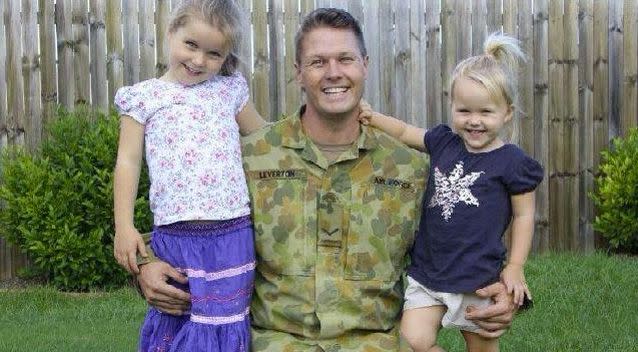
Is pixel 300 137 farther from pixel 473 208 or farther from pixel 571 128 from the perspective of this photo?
pixel 571 128

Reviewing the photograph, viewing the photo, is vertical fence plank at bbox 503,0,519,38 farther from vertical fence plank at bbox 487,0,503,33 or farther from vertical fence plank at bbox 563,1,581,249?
vertical fence plank at bbox 563,1,581,249

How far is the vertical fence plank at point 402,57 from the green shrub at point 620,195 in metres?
1.82

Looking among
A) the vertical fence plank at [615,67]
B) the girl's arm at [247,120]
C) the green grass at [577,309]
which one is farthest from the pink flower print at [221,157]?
the vertical fence plank at [615,67]

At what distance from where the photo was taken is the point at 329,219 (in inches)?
154

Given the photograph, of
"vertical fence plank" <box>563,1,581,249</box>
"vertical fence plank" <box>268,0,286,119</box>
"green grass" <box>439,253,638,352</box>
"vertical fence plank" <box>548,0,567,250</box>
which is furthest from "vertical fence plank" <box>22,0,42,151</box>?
"vertical fence plank" <box>563,1,581,249</box>

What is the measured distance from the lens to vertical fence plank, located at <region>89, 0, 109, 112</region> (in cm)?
873

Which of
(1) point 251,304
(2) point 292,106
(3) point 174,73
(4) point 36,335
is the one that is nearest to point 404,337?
(1) point 251,304

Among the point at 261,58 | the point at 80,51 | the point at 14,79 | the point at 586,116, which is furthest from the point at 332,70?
the point at 586,116

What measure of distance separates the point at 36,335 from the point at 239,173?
329 centimetres

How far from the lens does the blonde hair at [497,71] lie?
386 cm

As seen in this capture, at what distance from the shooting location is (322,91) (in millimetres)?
3807

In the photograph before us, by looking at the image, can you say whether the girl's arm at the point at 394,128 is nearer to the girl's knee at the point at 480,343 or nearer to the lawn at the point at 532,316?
the girl's knee at the point at 480,343

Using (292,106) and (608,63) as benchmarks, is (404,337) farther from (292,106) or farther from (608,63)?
(608,63)

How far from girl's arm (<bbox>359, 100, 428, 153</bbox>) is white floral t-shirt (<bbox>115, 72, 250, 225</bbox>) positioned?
54 centimetres
